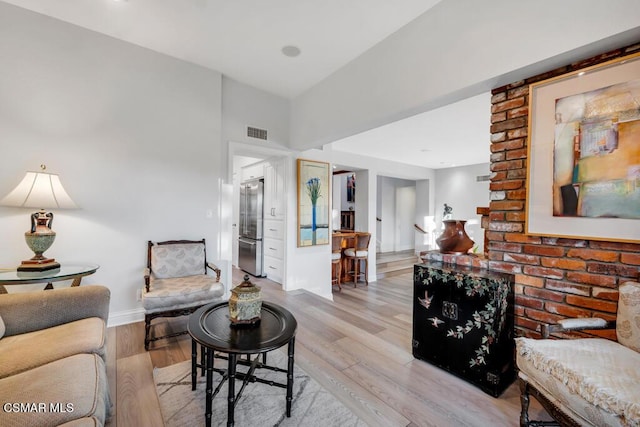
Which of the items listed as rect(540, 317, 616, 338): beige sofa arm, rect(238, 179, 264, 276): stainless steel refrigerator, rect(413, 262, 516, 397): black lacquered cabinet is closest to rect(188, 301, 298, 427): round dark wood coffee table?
rect(413, 262, 516, 397): black lacquered cabinet

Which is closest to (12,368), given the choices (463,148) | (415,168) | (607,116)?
(607,116)

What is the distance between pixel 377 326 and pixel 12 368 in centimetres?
282

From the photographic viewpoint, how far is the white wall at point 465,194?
748cm

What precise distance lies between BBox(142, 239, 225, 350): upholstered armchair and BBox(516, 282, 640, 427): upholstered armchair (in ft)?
8.04

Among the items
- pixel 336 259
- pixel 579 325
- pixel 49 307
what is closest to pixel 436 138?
pixel 336 259

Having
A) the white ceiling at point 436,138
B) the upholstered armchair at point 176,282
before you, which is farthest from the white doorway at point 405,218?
the upholstered armchair at point 176,282

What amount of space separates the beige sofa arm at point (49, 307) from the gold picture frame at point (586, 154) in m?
3.01

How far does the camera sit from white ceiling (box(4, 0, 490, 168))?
2.33m

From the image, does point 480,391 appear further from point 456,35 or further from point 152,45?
point 152,45

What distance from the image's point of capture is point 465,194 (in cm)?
773

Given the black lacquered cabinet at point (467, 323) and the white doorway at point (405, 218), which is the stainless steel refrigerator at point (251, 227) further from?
the white doorway at point (405, 218)

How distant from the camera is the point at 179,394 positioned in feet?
5.91

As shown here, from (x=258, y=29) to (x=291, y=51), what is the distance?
451 mm

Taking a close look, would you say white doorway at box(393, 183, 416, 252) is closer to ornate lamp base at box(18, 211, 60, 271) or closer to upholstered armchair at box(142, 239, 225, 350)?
upholstered armchair at box(142, 239, 225, 350)
